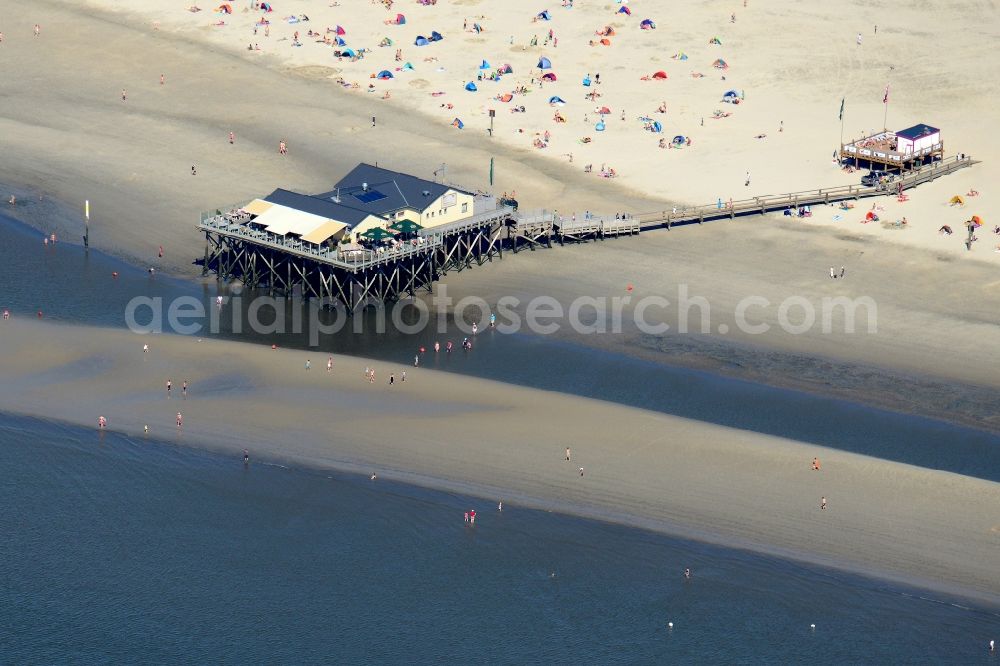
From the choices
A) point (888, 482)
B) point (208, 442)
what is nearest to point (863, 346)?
point (888, 482)

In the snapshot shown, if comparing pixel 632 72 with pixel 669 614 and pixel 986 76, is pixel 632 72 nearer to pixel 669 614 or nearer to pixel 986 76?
pixel 986 76

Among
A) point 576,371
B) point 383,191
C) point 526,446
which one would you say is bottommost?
point 526,446

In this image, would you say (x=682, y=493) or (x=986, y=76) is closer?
(x=682, y=493)

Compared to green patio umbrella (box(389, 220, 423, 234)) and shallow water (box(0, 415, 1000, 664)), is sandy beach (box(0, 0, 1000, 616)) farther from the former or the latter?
green patio umbrella (box(389, 220, 423, 234))

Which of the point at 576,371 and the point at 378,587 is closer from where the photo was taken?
the point at 378,587

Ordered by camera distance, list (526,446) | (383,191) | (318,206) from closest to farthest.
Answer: (526,446), (318,206), (383,191)

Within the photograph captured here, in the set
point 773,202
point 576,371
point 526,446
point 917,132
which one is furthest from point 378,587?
point 917,132

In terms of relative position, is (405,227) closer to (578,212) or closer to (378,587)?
(578,212)

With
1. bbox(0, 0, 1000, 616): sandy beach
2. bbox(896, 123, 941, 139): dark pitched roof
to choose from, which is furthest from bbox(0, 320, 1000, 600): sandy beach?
bbox(896, 123, 941, 139): dark pitched roof
